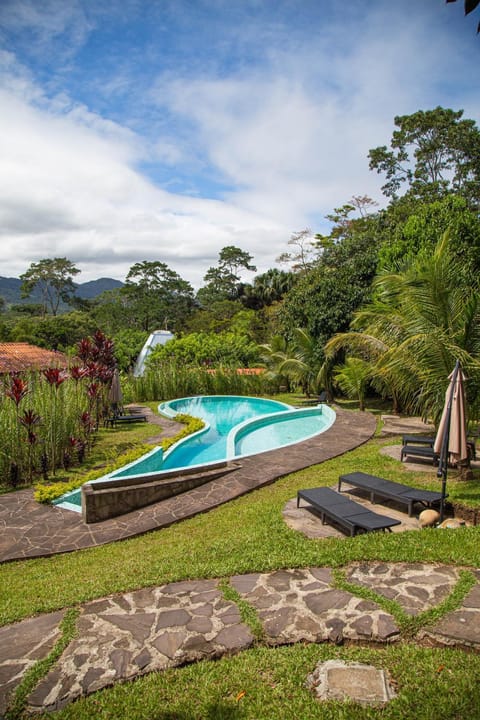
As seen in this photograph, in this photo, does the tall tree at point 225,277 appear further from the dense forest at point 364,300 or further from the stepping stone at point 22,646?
the stepping stone at point 22,646

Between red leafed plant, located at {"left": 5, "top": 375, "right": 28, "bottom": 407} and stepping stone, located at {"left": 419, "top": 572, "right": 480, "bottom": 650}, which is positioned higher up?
red leafed plant, located at {"left": 5, "top": 375, "right": 28, "bottom": 407}

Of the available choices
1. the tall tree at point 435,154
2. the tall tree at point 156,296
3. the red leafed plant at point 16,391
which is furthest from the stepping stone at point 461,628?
the tall tree at point 156,296

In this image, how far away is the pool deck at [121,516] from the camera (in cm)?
566

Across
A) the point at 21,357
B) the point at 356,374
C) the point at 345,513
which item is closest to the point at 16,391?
the point at 345,513

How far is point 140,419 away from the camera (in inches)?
547

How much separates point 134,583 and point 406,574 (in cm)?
258

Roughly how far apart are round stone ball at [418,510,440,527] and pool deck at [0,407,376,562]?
2.76 metres

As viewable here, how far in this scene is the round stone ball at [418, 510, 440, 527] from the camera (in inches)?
211

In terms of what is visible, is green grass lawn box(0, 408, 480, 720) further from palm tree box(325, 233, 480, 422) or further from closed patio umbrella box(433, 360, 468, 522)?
palm tree box(325, 233, 480, 422)

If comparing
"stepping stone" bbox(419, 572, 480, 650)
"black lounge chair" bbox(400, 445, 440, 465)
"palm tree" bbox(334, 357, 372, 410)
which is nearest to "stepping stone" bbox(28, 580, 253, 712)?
"stepping stone" bbox(419, 572, 480, 650)

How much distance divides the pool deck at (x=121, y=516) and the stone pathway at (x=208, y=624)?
191cm

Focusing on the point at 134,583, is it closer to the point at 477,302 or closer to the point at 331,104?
the point at 477,302

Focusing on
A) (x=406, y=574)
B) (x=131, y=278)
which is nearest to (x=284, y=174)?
(x=406, y=574)

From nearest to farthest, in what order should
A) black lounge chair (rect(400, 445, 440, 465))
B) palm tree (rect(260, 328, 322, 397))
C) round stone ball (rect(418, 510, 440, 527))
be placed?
round stone ball (rect(418, 510, 440, 527)) → black lounge chair (rect(400, 445, 440, 465)) → palm tree (rect(260, 328, 322, 397))
